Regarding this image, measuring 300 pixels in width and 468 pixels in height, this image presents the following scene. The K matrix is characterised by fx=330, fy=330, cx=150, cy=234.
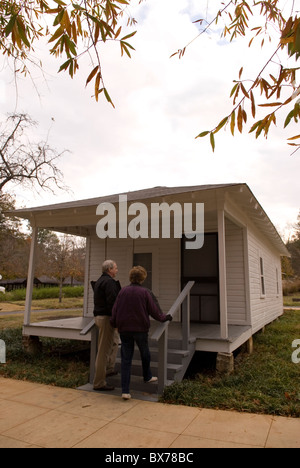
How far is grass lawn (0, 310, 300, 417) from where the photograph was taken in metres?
4.07

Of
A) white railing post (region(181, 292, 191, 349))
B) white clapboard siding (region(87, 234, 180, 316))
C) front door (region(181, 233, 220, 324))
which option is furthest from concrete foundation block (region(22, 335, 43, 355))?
white railing post (region(181, 292, 191, 349))

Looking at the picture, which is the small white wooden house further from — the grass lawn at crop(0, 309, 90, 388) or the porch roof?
the grass lawn at crop(0, 309, 90, 388)

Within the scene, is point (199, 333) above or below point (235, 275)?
below

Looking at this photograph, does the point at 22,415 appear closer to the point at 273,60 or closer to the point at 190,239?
the point at 273,60

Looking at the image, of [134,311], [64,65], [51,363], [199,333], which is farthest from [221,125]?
[51,363]

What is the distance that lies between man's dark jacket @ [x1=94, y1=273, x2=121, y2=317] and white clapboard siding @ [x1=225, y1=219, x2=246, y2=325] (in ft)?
11.7

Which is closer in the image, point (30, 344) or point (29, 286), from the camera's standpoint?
point (30, 344)

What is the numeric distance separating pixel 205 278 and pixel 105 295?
3.39m

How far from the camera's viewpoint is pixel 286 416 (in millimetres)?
3709

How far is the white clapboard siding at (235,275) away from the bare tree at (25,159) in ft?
23.0

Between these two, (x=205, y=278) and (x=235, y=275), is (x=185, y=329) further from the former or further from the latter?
(x=235, y=275)

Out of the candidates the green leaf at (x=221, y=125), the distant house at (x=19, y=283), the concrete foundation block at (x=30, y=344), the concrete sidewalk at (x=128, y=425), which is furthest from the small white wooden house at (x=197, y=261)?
the distant house at (x=19, y=283)

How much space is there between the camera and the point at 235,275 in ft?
24.6

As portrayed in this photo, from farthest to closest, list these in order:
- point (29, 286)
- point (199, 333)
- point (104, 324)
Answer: point (29, 286), point (199, 333), point (104, 324)
